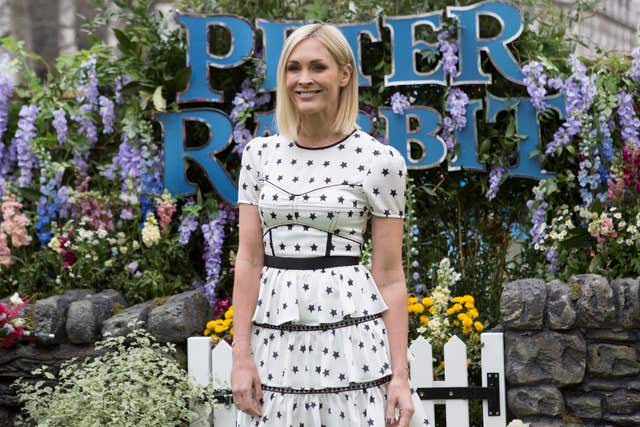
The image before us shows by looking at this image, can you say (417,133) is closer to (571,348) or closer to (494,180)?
(494,180)

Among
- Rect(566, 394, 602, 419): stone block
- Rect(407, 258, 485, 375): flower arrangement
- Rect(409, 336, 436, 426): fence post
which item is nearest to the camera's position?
Rect(409, 336, 436, 426): fence post

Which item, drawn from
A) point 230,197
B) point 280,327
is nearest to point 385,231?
point 280,327

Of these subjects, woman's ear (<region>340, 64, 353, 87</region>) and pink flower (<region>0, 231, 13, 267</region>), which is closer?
woman's ear (<region>340, 64, 353, 87</region>)

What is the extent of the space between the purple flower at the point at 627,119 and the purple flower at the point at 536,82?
0.38m

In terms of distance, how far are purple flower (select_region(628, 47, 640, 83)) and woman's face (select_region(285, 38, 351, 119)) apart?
9.45 ft

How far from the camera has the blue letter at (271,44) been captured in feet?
Result: 15.4

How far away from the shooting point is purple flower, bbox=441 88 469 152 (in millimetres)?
4551

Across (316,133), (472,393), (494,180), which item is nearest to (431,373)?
(472,393)

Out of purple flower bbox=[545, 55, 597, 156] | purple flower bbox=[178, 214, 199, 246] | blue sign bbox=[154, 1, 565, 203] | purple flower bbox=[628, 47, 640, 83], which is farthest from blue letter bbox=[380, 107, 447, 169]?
purple flower bbox=[178, 214, 199, 246]

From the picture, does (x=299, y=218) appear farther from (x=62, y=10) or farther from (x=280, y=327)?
(x=62, y=10)

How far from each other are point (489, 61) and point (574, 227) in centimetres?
104

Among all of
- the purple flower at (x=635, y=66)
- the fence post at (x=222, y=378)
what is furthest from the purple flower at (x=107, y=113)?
the purple flower at (x=635, y=66)

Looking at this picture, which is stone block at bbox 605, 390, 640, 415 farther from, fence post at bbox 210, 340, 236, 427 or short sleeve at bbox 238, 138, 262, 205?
short sleeve at bbox 238, 138, 262, 205

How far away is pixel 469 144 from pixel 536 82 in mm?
456
